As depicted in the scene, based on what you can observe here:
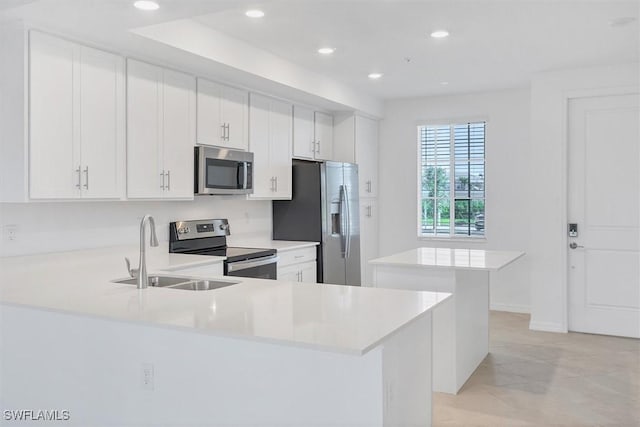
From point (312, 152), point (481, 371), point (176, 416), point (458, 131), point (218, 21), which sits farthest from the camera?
point (458, 131)

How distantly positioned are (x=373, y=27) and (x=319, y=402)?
278cm

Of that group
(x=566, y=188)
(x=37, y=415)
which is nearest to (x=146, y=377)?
(x=37, y=415)

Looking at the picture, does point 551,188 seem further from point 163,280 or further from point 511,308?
point 163,280

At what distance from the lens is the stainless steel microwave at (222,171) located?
4176 mm

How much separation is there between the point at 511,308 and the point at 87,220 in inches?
182

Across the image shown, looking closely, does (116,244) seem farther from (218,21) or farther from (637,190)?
(637,190)

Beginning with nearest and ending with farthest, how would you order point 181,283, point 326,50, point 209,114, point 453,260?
point 181,283, point 453,260, point 209,114, point 326,50

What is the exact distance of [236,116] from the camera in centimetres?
459

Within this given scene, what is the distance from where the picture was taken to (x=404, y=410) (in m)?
2.15

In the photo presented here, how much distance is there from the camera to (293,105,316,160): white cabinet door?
214 inches

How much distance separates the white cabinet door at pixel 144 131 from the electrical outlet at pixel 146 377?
1.69m

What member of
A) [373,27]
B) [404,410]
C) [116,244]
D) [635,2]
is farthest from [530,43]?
[116,244]

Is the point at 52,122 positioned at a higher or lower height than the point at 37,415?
higher

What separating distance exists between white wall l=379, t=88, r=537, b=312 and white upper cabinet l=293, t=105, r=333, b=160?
1.09 meters
